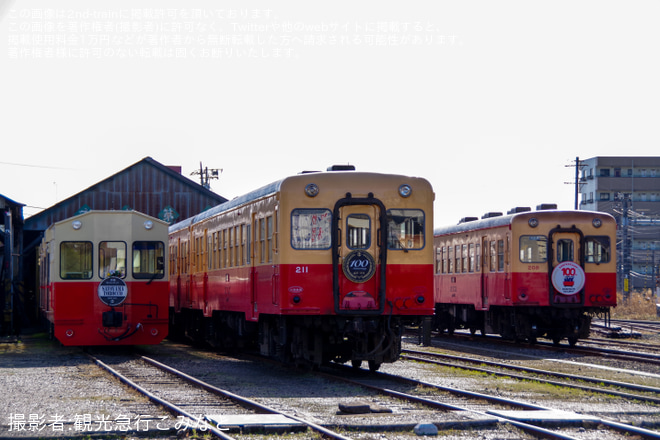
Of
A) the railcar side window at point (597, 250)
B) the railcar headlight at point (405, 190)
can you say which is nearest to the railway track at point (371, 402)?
the railcar headlight at point (405, 190)

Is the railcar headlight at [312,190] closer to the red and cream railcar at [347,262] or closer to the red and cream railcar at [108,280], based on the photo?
the red and cream railcar at [347,262]

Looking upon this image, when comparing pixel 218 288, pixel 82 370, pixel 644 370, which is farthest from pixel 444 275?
pixel 82 370

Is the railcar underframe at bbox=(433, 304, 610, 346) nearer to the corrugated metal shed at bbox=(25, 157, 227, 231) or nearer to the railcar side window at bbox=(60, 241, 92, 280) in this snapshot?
the railcar side window at bbox=(60, 241, 92, 280)

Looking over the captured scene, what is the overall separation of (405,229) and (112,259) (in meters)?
7.62

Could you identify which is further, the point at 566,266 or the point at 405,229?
the point at 566,266

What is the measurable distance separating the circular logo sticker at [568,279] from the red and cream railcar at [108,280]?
344 inches

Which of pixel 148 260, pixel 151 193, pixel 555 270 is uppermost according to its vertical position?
pixel 151 193

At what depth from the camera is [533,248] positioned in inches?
850

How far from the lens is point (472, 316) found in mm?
25438

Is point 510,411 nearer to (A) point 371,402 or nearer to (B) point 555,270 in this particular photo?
(A) point 371,402

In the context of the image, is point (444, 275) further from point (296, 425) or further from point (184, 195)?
point (296, 425)

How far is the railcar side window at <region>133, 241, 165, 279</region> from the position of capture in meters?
19.7

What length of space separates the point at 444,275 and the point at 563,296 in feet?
20.2

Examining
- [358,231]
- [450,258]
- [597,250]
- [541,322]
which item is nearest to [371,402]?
[358,231]
